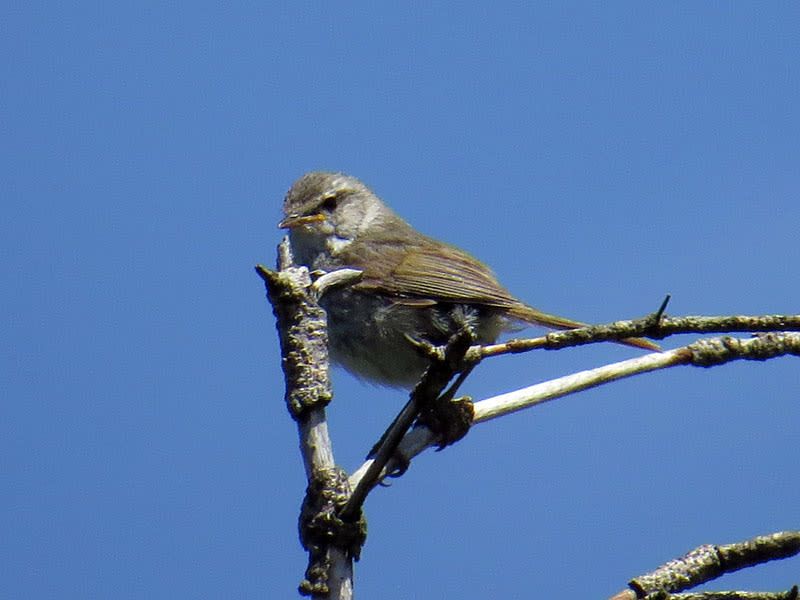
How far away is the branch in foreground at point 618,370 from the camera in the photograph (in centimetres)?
287

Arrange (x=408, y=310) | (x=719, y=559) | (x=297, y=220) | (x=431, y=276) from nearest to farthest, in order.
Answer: (x=719, y=559)
(x=408, y=310)
(x=431, y=276)
(x=297, y=220)

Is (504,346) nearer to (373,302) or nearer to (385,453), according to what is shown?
(385,453)

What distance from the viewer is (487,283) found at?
6.18m

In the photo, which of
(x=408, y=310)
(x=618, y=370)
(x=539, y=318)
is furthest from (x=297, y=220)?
(x=618, y=370)

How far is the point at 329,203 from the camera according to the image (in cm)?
713

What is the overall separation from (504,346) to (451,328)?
342 cm

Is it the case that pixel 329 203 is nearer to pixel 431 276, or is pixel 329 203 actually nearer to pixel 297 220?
pixel 297 220

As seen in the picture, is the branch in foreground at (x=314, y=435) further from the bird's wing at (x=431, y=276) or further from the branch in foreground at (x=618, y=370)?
the bird's wing at (x=431, y=276)

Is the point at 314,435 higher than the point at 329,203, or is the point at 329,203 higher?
the point at 329,203

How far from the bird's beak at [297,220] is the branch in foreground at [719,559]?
4450 mm

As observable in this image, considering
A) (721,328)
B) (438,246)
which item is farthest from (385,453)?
(438,246)

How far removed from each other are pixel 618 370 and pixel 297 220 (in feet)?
13.9

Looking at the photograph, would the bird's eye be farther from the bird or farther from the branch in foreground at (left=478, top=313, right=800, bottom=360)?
the branch in foreground at (left=478, top=313, right=800, bottom=360)

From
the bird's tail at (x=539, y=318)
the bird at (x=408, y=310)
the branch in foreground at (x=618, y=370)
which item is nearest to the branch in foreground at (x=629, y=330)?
the branch in foreground at (x=618, y=370)
